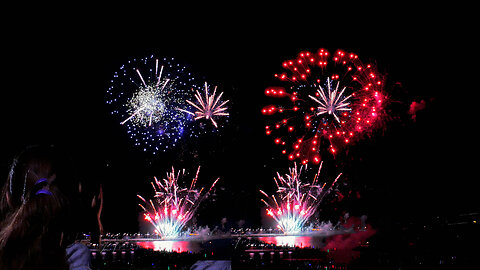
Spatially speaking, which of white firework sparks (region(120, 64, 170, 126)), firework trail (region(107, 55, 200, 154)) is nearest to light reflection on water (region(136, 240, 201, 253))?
firework trail (region(107, 55, 200, 154))

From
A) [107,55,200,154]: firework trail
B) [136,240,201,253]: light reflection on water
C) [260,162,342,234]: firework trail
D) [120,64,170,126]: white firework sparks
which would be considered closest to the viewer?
[136,240,201,253]: light reflection on water

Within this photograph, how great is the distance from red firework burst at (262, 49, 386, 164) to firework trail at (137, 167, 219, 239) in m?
9.12

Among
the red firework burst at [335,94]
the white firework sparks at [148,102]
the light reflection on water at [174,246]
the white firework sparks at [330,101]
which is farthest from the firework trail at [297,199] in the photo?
the white firework sparks at [148,102]

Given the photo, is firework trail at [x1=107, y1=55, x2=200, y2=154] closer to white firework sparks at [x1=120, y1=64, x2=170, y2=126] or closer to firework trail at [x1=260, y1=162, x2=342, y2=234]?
white firework sparks at [x1=120, y1=64, x2=170, y2=126]

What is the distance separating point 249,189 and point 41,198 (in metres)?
25.4

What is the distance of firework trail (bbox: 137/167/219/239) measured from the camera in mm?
22562

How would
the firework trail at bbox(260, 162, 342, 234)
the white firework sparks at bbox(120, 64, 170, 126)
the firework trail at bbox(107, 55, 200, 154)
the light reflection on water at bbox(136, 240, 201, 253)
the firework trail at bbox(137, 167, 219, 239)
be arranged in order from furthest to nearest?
the firework trail at bbox(137, 167, 219, 239), the firework trail at bbox(260, 162, 342, 234), the white firework sparks at bbox(120, 64, 170, 126), the firework trail at bbox(107, 55, 200, 154), the light reflection on water at bbox(136, 240, 201, 253)

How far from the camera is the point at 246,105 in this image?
2134cm

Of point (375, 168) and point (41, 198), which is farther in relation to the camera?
point (375, 168)

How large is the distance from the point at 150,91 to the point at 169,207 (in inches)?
368

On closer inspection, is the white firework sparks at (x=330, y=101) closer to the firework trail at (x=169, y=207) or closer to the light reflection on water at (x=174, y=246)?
the light reflection on water at (x=174, y=246)

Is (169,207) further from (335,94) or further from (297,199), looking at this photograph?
(335,94)

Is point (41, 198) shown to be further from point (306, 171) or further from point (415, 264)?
point (306, 171)

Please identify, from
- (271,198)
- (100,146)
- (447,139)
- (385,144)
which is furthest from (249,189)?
(447,139)
